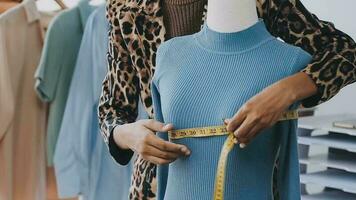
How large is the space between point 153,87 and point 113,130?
12 centimetres

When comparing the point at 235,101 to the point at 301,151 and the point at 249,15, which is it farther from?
the point at 301,151

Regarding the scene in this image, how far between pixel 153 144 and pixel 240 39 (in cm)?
18

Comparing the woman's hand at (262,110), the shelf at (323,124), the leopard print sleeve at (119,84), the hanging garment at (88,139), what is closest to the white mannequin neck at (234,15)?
the woman's hand at (262,110)

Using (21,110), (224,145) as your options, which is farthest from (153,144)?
(21,110)

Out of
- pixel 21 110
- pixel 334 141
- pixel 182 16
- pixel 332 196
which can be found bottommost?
pixel 332 196

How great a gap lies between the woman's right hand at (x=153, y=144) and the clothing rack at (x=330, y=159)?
80 cm

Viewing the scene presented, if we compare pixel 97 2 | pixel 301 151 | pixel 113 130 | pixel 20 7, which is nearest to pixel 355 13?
pixel 301 151

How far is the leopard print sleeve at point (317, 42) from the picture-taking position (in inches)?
29.6

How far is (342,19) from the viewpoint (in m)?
1.87

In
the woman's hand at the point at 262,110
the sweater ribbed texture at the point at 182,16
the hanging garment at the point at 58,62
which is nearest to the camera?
the woman's hand at the point at 262,110

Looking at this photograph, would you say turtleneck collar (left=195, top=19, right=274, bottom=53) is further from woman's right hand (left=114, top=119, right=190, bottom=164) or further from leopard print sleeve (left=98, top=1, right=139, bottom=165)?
leopard print sleeve (left=98, top=1, right=139, bottom=165)

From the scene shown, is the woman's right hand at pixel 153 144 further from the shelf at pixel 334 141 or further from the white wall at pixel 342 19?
the white wall at pixel 342 19

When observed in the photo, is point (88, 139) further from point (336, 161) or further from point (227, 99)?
point (227, 99)

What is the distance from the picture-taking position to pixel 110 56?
1016mm
